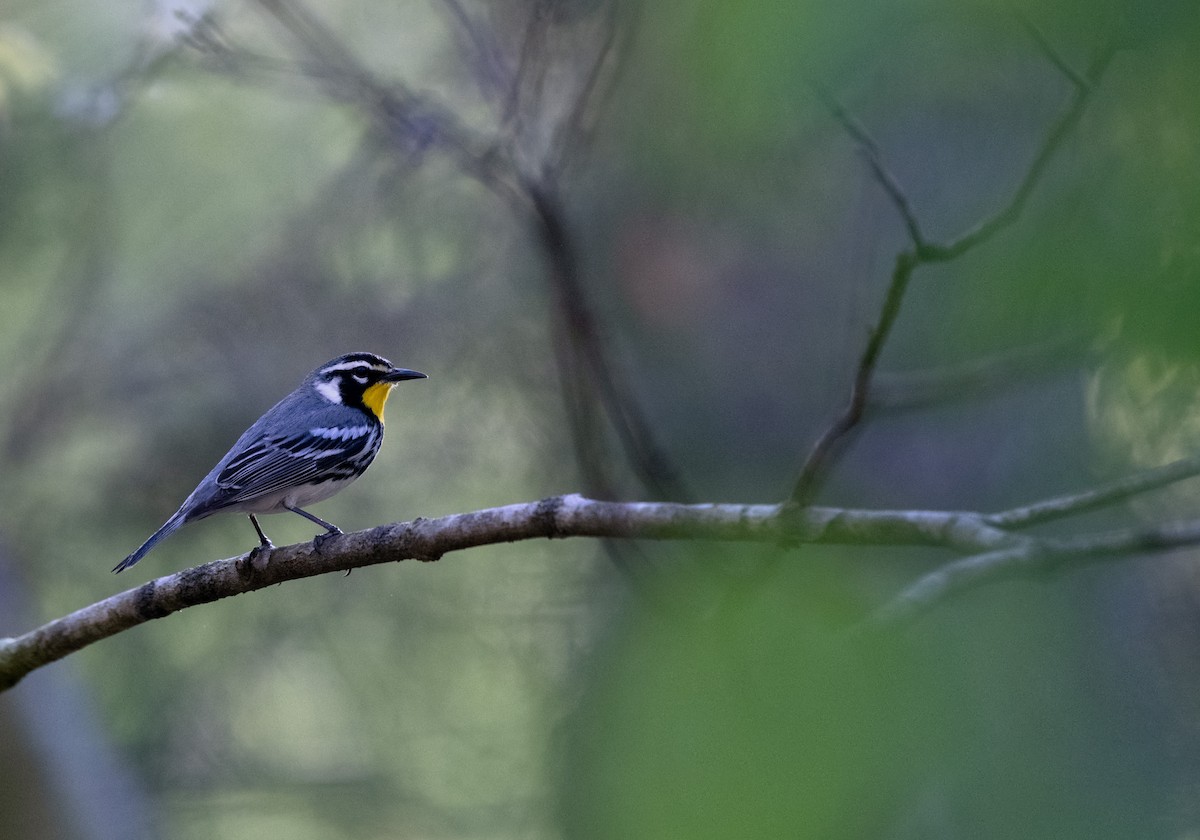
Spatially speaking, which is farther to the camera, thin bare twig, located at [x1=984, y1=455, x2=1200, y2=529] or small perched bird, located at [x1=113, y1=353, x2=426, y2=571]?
small perched bird, located at [x1=113, y1=353, x2=426, y2=571]

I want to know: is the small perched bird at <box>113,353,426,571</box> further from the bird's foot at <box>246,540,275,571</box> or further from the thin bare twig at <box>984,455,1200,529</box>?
the thin bare twig at <box>984,455,1200,529</box>

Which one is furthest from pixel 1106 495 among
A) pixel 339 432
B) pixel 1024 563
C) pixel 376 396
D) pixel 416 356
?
pixel 416 356

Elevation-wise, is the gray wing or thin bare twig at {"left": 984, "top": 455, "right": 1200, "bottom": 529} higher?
thin bare twig at {"left": 984, "top": 455, "right": 1200, "bottom": 529}

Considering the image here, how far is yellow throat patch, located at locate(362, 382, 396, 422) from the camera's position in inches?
172

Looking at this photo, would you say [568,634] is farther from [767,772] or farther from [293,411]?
[767,772]

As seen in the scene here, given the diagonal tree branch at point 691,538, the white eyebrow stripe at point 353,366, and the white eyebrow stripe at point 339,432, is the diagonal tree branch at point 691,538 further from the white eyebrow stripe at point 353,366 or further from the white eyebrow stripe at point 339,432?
the white eyebrow stripe at point 353,366

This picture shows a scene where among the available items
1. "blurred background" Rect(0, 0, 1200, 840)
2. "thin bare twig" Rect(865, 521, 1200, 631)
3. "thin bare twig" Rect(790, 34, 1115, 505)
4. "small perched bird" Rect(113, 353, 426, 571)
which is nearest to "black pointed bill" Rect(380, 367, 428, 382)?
"small perched bird" Rect(113, 353, 426, 571)

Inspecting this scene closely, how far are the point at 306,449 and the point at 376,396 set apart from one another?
510 mm

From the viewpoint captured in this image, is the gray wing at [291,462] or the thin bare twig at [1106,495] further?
the gray wing at [291,462]

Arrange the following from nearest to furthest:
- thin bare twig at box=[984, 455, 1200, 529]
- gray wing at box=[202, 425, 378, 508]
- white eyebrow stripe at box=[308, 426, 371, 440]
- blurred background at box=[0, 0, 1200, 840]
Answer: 1. thin bare twig at box=[984, 455, 1200, 529]
2. gray wing at box=[202, 425, 378, 508]
3. white eyebrow stripe at box=[308, 426, 371, 440]
4. blurred background at box=[0, 0, 1200, 840]

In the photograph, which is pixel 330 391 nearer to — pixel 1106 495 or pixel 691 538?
pixel 691 538

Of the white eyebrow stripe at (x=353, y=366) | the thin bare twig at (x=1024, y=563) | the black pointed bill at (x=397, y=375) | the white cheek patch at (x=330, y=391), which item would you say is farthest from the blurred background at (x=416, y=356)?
the white cheek patch at (x=330, y=391)

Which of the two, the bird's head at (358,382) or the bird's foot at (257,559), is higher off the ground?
the bird's foot at (257,559)

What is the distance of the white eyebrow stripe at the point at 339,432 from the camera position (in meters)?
4.05
